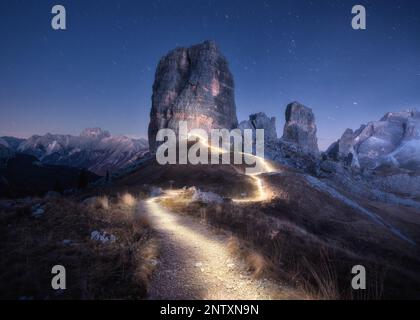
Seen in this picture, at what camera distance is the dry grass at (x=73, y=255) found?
5520mm

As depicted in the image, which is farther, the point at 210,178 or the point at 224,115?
the point at 224,115

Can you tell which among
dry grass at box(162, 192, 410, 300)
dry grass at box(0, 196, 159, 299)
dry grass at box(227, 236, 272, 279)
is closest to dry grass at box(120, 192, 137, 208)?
dry grass at box(162, 192, 410, 300)

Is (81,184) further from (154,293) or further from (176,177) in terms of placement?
(154,293)

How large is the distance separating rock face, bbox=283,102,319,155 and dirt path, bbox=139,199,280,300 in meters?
142

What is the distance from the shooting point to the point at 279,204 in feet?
90.1

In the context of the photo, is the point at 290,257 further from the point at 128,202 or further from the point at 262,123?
the point at 262,123

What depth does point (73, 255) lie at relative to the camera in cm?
725

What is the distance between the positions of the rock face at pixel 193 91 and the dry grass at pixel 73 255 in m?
76.7

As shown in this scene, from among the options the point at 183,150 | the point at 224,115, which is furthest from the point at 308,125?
the point at 183,150

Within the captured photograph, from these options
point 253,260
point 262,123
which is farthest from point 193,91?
point 253,260

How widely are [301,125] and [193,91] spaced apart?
90450 mm

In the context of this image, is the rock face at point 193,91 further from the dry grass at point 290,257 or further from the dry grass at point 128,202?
the dry grass at point 290,257

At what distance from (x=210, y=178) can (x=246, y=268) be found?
3275cm
